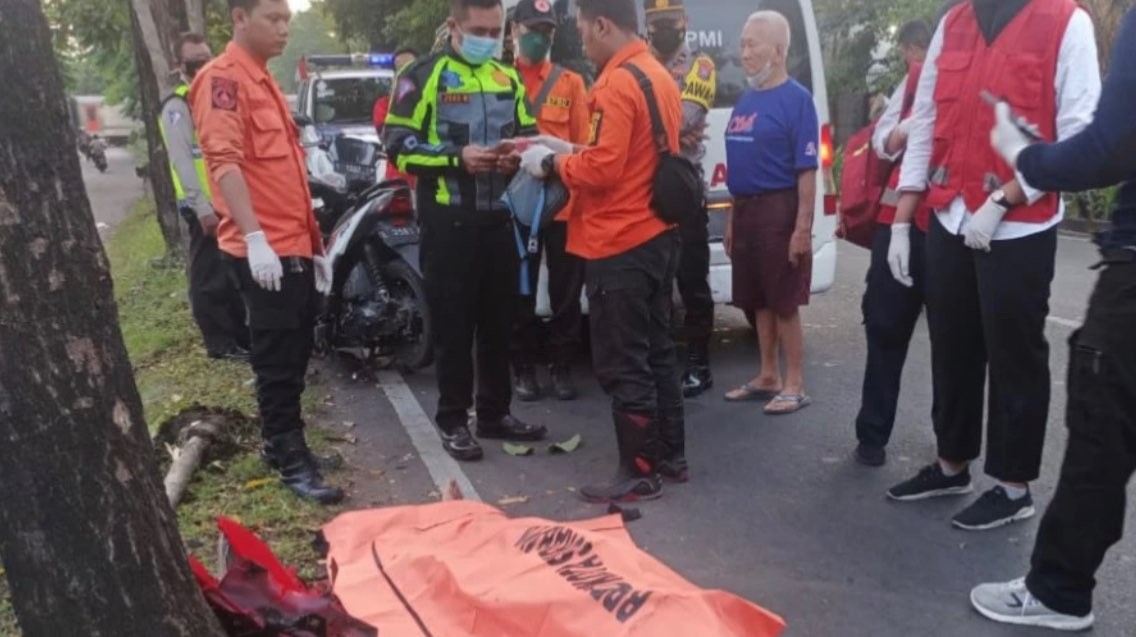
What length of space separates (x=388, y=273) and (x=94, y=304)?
3.84m

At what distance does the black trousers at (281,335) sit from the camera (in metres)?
4.00

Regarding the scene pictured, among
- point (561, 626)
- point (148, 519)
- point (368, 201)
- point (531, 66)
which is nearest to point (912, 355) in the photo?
point (531, 66)

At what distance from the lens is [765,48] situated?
481 cm

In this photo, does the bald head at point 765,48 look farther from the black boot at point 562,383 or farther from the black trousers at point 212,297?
the black trousers at point 212,297

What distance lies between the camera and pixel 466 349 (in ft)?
15.2

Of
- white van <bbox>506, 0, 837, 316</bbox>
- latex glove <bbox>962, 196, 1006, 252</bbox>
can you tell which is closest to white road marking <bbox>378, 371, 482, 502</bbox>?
white van <bbox>506, 0, 837, 316</bbox>

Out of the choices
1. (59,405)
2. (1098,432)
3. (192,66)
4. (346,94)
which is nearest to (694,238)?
(1098,432)

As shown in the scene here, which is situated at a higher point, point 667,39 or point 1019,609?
point 667,39

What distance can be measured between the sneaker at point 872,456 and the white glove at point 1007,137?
1.83 metres

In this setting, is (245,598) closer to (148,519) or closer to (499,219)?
(148,519)

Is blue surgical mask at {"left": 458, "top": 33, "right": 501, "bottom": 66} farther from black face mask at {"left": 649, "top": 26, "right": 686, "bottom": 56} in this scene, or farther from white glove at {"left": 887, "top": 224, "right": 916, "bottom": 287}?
white glove at {"left": 887, "top": 224, "right": 916, "bottom": 287}

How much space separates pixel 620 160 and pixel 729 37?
2.72 meters

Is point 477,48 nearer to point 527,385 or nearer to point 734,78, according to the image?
point 527,385

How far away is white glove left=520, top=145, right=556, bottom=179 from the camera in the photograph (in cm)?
409
